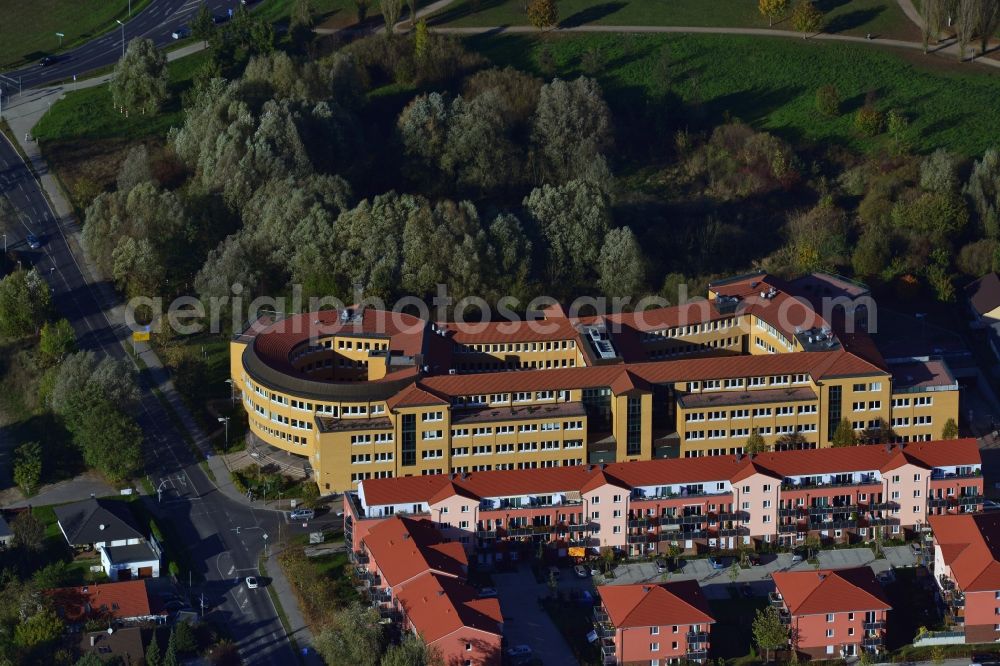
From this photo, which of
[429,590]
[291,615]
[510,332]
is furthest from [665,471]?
[291,615]

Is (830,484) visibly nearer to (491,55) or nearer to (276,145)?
(276,145)

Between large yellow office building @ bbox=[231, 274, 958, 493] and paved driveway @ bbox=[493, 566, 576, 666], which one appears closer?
paved driveway @ bbox=[493, 566, 576, 666]

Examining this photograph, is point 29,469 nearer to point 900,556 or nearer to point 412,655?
point 412,655

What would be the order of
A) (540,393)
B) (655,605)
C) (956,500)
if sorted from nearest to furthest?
(655,605)
(956,500)
(540,393)

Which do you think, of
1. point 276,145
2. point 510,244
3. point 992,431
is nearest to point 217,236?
point 276,145

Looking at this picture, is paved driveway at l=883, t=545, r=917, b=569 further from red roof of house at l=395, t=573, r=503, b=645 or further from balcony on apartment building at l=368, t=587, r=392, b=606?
balcony on apartment building at l=368, t=587, r=392, b=606

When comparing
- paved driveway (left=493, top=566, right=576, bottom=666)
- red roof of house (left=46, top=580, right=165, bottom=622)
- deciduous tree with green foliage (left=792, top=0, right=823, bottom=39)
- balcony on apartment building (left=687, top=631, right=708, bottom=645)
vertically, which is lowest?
deciduous tree with green foliage (left=792, top=0, right=823, bottom=39)

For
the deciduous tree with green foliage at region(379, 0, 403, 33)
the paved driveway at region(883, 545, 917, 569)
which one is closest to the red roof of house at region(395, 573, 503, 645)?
the paved driveway at region(883, 545, 917, 569)

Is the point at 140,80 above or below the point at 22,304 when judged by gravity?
above
